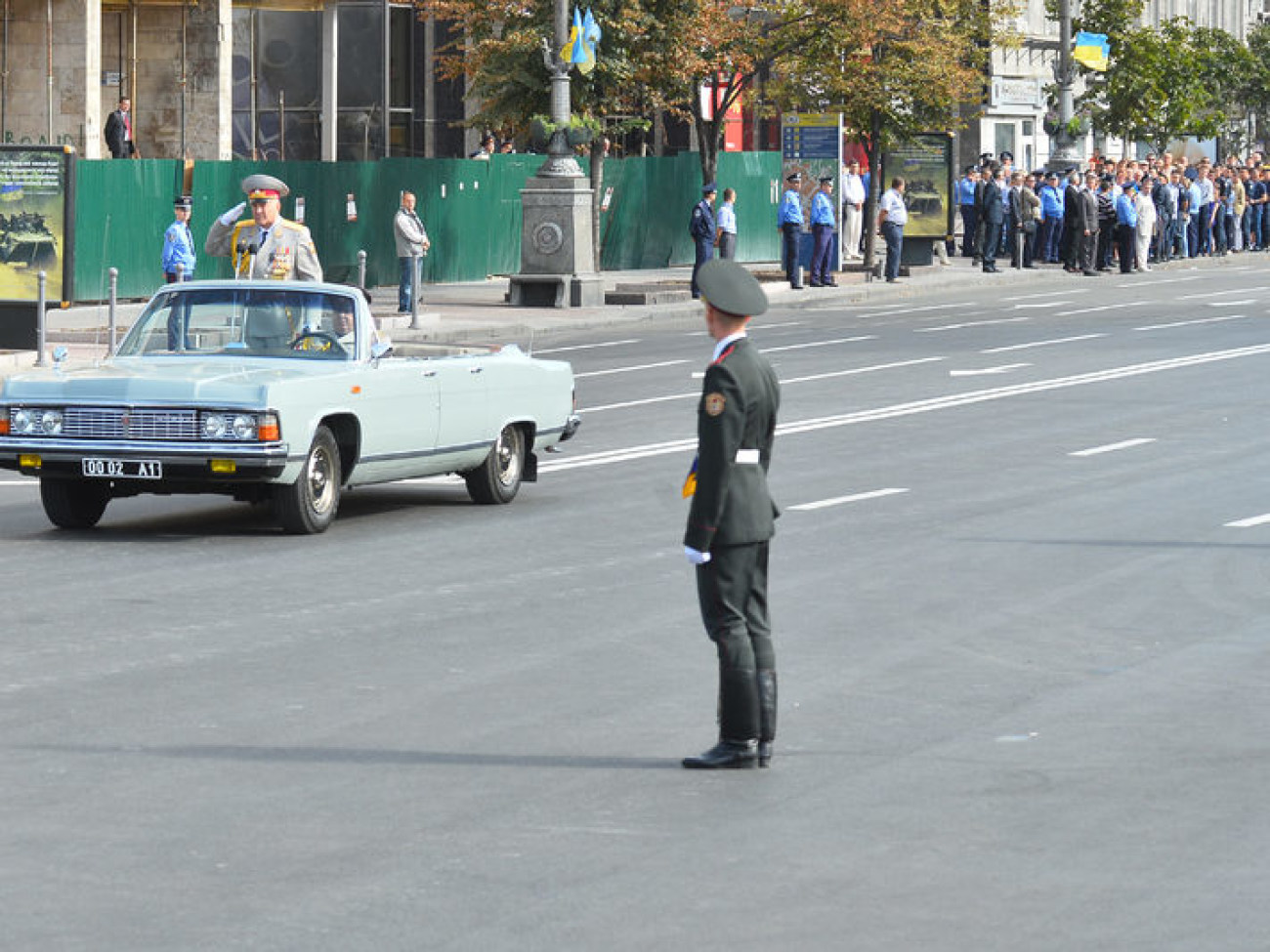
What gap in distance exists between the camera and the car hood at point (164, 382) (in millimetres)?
14594

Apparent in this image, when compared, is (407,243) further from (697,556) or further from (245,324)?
(697,556)

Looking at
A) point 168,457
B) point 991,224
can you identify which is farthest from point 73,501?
point 991,224

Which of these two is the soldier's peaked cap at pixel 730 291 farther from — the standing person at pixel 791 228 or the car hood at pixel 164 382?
the standing person at pixel 791 228

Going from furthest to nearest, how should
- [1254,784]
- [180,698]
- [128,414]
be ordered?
1. [128,414]
2. [180,698]
3. [1254,784]

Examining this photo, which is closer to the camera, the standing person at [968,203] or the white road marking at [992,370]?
the white road marking at [992,370]

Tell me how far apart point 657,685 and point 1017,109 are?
66.0m

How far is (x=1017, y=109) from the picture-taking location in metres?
74.8

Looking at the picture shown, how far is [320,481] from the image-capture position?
1513cm

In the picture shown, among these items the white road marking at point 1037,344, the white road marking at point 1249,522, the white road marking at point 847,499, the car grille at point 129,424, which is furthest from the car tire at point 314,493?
the white road marking at point 1037,344

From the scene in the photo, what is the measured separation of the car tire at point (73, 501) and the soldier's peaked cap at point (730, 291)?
6.95m

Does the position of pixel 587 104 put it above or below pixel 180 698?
above

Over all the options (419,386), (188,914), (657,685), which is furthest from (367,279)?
(188,914)

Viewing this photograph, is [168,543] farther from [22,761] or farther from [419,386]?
[22,761]

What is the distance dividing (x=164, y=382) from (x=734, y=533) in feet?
21.3
